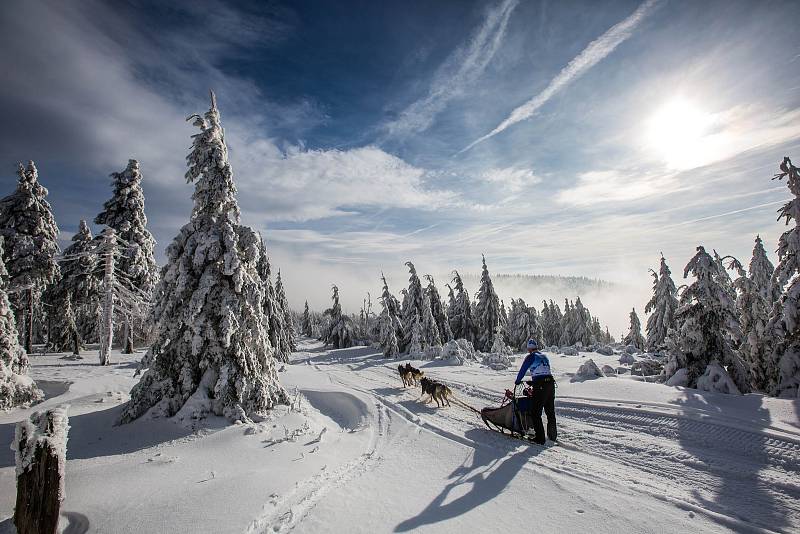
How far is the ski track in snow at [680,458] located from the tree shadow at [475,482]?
1.43 feet

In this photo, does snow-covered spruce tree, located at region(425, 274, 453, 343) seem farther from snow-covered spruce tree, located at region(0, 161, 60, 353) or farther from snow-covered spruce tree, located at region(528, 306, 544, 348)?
snow-covered spruce tree, located at region(0, 161, 60, 353)

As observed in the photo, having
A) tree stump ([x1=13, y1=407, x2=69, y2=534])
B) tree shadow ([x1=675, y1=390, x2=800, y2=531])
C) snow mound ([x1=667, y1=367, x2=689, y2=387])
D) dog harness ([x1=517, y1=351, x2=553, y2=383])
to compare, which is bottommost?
tree shadow ([x1=675, y1=390, x2=800, y2=531])

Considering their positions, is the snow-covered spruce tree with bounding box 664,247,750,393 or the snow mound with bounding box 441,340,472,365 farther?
the snow mound with bounding box 441,340,472,365

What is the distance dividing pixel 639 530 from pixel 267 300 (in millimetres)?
29797

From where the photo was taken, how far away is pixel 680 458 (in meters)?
6.20

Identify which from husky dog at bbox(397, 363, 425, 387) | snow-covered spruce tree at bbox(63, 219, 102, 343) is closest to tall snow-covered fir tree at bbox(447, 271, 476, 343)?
husky dog at bbox(397, 363, 425, 387)

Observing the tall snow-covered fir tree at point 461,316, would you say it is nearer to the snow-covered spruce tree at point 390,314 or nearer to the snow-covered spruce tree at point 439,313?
the snow-covered spruce tree at point 439,313

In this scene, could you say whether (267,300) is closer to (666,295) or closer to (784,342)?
(784,342)

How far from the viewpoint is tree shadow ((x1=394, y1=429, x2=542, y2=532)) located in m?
4.56

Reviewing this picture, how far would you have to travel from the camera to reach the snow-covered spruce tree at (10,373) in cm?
1080

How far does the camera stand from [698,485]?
5.23 meters

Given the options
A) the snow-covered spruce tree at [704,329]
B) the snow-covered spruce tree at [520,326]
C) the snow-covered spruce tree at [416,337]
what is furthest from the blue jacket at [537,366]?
the snow-covered spruce tree at [520,326]

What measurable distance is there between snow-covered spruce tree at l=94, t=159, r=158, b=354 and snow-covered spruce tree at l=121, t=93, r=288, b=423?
65.0 feet

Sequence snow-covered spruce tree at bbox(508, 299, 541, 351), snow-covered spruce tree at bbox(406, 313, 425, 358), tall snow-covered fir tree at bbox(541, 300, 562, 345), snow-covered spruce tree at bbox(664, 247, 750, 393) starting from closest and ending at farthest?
snow-covered spruce tree at bbox(664, 247, 750, 393) → snow-covered spruce tree at bbox(406, 313, 425, 358) → snow-covered spruce tree at bbox(508, 299, 541, 351) → tall snow-covered fir tree at bbox(541, 300, 562, 345)
